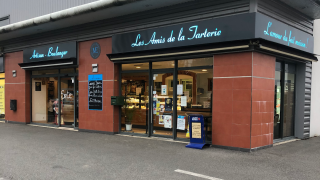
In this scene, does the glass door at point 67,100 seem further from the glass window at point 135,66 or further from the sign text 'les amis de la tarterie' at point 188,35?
the sign text 'les amis de la tarterie' at point 188,35

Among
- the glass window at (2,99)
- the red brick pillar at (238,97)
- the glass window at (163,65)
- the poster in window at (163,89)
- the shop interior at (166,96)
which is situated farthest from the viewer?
the glass window at (2,99)

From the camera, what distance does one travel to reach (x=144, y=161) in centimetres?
586

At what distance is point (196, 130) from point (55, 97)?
7660 mm

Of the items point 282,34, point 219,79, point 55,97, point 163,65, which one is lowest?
point 55,97

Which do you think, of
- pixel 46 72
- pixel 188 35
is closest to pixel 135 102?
pixel 188 35

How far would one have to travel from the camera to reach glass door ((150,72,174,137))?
8484mm

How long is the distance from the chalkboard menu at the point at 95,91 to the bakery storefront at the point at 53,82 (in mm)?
1153

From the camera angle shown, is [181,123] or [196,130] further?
[181,123]

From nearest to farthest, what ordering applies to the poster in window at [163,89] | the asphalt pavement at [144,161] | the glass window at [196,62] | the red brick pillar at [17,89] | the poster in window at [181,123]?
the asphalt pavement at [144,161]
the glass window at [196,62]
the poster in window at [181,123]
the poster in window at [163,89]
the red brick pillar at [17,89]

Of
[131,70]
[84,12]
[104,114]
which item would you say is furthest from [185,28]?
[104,114]

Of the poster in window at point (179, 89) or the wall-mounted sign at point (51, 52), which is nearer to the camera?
the poster in window at point (179, 89)

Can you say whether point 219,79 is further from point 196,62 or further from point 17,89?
point 17,89

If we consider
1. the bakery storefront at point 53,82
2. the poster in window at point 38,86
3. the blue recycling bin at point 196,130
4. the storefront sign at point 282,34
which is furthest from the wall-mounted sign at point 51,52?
the storefront sign at point 282,34

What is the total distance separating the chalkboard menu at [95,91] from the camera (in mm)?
9766
